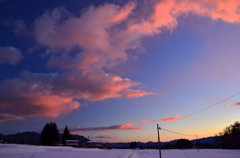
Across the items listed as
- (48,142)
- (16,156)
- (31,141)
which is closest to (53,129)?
(48,142)

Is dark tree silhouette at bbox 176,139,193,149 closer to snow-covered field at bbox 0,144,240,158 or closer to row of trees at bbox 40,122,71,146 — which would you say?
snow-covered field at bbox 0,144,240,158

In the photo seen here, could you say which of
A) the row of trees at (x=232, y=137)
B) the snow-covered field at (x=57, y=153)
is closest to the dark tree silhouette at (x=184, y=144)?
the row of trees at (x=232, y=137)

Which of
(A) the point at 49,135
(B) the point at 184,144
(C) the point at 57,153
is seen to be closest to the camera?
(C) the point at 57,153

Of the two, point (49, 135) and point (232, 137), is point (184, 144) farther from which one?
point (49, 135)

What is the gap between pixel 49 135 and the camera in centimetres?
11231

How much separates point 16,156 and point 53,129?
82.7 meters

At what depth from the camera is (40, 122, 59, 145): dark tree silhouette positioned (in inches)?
4336

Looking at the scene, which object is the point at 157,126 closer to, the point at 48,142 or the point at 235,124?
the point at 48,142

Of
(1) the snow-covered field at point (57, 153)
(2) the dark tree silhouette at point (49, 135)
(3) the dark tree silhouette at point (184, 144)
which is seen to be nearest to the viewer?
(1) the snow-covered field at point (57, 153)

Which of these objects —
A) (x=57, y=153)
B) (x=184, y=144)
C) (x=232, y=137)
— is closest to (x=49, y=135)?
(x=57, y=153)

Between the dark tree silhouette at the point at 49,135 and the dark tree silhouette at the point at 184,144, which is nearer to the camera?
the dark tree silhouette at the point at 49,135

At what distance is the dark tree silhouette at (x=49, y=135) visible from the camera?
361 ft

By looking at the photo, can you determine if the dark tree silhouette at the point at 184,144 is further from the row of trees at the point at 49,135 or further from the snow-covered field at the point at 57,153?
the row of trees at the point at 49,135

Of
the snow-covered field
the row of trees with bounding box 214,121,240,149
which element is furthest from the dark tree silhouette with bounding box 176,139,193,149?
the snow-covered field
